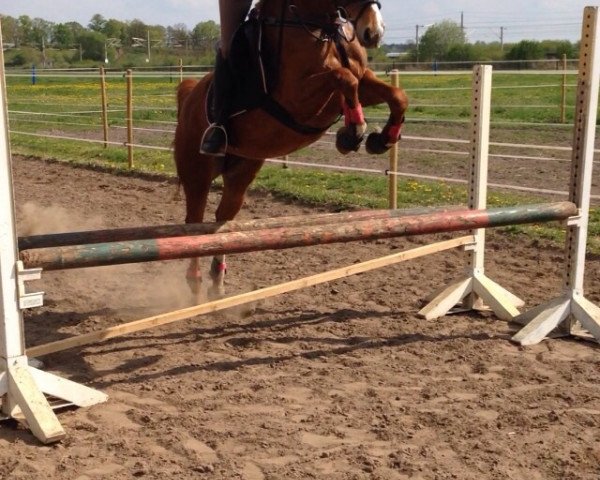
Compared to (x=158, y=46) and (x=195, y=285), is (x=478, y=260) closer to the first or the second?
(x=195, y=285)

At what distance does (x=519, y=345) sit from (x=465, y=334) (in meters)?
0.36

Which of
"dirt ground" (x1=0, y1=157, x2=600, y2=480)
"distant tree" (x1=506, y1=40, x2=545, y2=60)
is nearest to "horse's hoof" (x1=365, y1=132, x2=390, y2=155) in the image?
"dirt ground" (x1=0, y1=157, x2=600, y2=480)

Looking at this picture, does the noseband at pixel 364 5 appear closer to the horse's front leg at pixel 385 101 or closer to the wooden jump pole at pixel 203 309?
the horse's front leg at pixel 385 101

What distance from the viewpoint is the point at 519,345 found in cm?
469

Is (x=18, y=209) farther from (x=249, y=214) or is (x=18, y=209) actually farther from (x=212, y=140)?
(x=212, y=140)

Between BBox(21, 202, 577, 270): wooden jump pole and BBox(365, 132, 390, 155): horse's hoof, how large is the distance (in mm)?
589

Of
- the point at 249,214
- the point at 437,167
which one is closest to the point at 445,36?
the point at 437,167

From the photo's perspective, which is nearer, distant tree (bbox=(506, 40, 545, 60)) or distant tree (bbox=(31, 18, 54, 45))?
distant tree (bbox=(506, 40, 545, 60))

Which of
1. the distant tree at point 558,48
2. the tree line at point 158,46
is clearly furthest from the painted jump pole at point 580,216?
the distant tree at point 558,48

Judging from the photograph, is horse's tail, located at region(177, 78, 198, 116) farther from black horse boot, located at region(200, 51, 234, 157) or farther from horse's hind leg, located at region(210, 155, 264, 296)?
black horse boot, located at region(200, 51, 234, 157)

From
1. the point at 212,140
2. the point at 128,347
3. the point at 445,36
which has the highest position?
the point at 445,36

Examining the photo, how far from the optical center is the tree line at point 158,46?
97.2ft

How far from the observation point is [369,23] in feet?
13.6

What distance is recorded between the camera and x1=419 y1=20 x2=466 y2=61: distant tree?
39.3m
